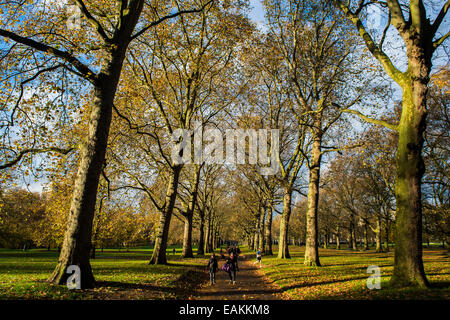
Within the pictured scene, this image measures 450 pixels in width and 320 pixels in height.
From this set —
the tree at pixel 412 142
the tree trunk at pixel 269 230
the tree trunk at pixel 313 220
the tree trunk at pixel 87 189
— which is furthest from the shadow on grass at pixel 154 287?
the tree trunk at pixel 269 230

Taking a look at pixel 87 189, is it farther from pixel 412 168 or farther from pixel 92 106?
pixel 412 168

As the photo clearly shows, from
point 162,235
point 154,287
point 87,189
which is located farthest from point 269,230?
point 87,189

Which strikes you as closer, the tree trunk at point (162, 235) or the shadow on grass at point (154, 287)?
the shadow on grass at point (154, 287)

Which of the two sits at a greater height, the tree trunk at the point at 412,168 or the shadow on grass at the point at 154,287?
the tree trunk at the point at 412,168

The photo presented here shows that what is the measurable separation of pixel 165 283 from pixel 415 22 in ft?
43.7

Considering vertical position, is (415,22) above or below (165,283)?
above

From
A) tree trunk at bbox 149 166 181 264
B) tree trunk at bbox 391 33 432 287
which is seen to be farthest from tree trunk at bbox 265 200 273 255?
tree trunk at bbox 391 33 432 287

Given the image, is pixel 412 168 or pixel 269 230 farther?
pixel 269 230

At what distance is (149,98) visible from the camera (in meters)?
20.1

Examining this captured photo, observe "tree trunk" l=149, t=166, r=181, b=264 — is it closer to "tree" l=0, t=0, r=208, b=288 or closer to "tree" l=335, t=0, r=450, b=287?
"tree" l=0, t=0, r=208, b=288

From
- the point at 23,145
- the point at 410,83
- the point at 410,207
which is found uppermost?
the point at 410,83

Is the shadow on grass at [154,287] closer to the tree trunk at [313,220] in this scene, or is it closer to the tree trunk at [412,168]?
the tree trunk at [412,168]
